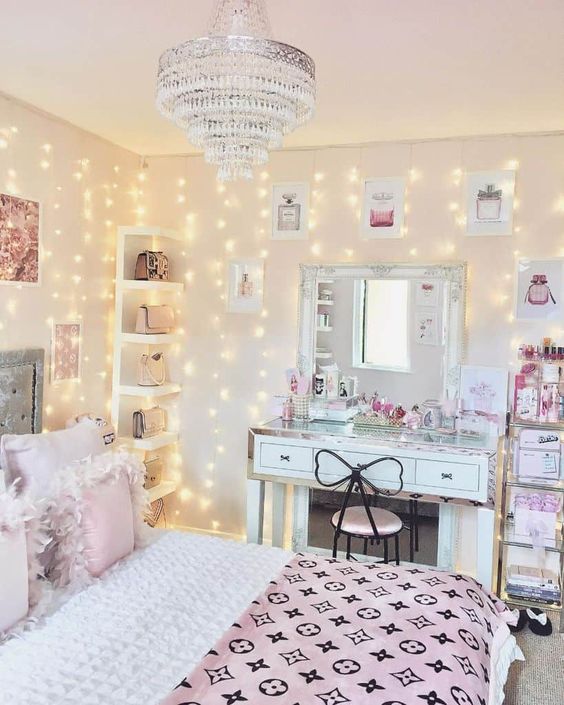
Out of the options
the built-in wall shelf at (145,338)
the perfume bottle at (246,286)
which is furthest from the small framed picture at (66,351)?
the perfume bottle at (246,286)

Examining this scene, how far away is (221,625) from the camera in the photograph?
2041mm

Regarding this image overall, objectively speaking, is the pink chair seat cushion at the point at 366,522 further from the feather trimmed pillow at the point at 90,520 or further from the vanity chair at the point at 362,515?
the feather trimmed pillow at the point at 90,520

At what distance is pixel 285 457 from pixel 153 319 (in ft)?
3.94

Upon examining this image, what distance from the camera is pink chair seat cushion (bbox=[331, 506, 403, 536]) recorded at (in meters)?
3.21

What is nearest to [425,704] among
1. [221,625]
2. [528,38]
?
[221,625]

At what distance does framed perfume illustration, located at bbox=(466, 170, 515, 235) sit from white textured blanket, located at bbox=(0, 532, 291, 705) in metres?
2.06

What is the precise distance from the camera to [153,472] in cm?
411

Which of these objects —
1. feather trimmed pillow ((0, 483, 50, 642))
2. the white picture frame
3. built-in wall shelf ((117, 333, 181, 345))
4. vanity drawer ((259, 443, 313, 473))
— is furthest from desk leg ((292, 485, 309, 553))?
feather trimmed pillow ((0, 483, 50, 642))

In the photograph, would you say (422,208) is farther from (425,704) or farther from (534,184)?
(425,704)

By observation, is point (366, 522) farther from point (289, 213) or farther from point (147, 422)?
point (289, 213)

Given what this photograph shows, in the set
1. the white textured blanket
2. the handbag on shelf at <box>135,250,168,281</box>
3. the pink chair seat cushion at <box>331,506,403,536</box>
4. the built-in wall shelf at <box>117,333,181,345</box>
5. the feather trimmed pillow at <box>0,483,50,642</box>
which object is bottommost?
the pink chair seat cushion at <box>331,506,403,536</box>

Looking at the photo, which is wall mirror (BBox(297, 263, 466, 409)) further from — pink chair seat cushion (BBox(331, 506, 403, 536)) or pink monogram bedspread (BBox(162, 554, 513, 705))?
pink monogram bedspread (BBox(162, 554, 513, 705))

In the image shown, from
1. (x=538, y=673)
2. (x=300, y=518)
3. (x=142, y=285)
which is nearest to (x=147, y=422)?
(x=142, y=285)

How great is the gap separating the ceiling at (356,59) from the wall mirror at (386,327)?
789 millimetres
